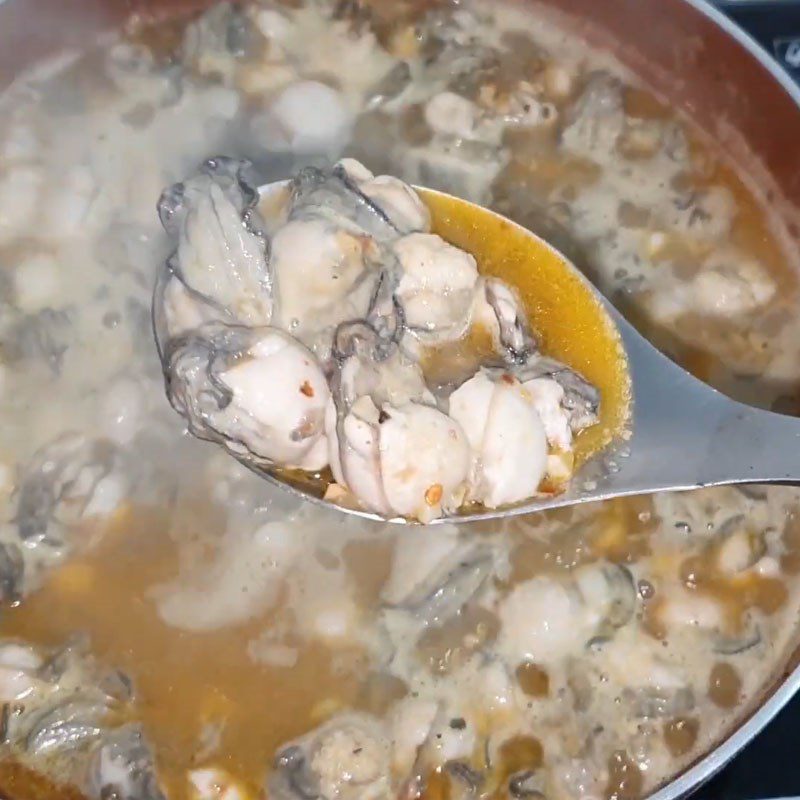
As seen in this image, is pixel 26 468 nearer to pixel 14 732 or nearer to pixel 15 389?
pixel 15 389

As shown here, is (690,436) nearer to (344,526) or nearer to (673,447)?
(673,447)

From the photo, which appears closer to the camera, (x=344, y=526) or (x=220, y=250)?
(x=220, y=250)

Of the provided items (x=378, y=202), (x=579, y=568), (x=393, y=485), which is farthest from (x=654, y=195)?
(x=393, y=485)

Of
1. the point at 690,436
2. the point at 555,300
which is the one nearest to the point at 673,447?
the point at 690,436

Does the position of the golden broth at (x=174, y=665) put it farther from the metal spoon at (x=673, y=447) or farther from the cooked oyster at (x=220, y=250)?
the cooked oyster at (x=220, y=250)

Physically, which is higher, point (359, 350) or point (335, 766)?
point (359, 350)

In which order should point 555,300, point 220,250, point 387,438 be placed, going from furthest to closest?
1. point 555,300
2. point 220,250
3. point 387,438
